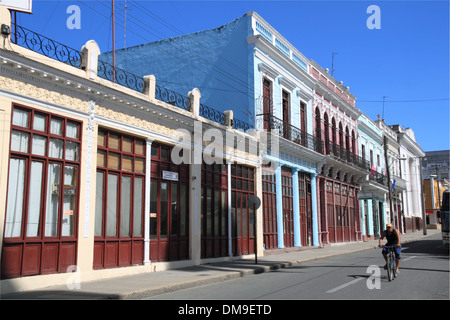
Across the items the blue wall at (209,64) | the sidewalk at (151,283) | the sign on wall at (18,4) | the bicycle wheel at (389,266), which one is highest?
the blue wall at (209,64)

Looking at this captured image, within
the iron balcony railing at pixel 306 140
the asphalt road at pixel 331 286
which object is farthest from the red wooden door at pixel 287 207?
the asphalt road at pixel 331 286

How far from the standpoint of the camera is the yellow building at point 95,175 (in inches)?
383

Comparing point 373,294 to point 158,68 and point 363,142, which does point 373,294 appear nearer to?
point 158,68

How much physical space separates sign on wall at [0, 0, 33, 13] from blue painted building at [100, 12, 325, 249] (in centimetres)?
1186

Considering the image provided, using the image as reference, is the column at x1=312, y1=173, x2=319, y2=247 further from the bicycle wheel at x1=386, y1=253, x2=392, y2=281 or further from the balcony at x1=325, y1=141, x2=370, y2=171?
the bicycle wheel at x1=386, y1=253, x2=392, y2=281

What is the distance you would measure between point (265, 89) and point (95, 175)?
12261 mm

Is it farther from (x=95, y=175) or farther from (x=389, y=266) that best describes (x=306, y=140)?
(x=95, y=175)

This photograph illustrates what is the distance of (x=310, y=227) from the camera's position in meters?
25.0

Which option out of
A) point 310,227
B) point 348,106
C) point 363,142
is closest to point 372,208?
point 363,142

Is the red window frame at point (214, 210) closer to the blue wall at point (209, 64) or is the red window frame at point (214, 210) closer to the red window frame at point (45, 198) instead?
the blue wall at point (209, 64)

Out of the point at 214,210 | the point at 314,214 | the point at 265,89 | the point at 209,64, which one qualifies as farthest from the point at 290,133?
the point at 214,210

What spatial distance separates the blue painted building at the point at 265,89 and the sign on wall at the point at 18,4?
38.9 feet

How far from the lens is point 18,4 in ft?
33.3
